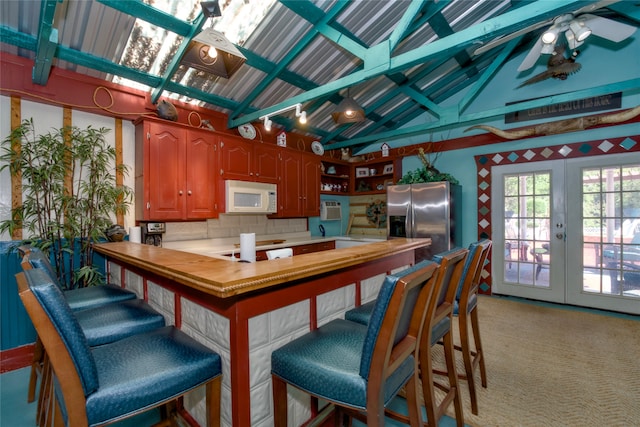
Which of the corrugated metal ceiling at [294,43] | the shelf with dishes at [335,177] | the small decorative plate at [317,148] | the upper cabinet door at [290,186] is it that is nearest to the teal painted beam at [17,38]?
the corrugated metal ceiling at [294,43]

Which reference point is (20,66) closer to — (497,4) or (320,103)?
(320,103)

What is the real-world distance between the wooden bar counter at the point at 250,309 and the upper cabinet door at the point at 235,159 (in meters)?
2.11

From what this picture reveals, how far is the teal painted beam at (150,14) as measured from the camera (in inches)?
81.9

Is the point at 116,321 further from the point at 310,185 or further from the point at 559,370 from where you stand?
the point at 310,185

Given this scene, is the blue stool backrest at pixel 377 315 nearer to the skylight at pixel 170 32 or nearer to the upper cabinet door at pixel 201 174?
the skylight at pixel 170 32

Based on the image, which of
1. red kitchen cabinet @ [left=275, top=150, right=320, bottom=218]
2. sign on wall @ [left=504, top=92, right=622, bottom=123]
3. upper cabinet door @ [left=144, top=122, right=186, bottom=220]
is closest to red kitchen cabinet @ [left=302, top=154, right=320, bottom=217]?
red kitchen cabinet @ [left=275, top=150, right=320, bottom=218]

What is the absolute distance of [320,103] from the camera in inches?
161

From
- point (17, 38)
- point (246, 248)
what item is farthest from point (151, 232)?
point (246, 248)

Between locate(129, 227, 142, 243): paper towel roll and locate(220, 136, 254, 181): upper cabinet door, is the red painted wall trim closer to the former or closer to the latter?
locate(220, 136, 254, 181): upper cabinet door

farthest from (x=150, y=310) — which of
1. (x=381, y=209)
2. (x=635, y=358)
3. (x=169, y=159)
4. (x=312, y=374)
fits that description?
(x=381, y=209)

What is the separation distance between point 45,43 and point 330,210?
13.6ft

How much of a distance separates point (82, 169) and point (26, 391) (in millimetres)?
1965

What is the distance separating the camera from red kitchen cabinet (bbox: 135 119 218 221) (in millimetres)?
3041

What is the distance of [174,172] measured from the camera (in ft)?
10.6
